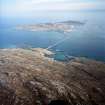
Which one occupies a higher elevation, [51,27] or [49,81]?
[51,27]

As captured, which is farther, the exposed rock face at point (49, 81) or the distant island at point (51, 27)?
the distant island at point (51, 27)

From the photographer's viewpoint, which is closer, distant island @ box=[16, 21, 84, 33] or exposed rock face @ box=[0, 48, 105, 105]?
exposed rock face @ box=[0, 48, 105, 105]

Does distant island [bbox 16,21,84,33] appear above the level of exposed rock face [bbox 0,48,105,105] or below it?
above

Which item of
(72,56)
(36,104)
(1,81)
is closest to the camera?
(36,104)

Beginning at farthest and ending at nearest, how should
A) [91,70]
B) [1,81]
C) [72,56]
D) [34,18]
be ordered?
[34,18], [72,56], [91,70], [1,81]

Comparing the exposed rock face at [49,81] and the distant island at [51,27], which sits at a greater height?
the distant island at [51,27]

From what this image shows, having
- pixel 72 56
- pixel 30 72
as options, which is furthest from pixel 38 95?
pixel 72 56

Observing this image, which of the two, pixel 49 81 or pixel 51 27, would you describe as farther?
pixel 51 27

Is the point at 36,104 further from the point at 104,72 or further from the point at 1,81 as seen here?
the point at 104,72
